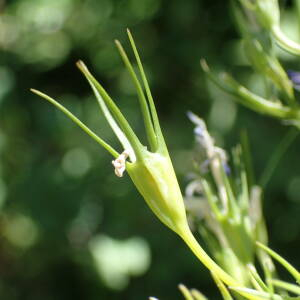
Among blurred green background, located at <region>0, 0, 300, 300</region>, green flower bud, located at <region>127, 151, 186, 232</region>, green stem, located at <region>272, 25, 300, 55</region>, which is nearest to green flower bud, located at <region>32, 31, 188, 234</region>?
green flower bud, located at <region>127, 151, 186, 232</region>

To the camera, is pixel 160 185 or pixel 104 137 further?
pixel 104 137

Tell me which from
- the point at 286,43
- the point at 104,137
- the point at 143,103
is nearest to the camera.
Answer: the point at 143,103

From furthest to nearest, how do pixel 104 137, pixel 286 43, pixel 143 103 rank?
1. pixel 104 137
2. pixel 286 43
3. pixel 143 103

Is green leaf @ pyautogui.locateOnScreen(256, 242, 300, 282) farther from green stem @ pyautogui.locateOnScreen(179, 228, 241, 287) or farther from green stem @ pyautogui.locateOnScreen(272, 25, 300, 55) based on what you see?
green stem @ pyautogui.locateOnScreen(272, 25, 300, 55)

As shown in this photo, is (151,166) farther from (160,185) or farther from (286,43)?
(286,43)

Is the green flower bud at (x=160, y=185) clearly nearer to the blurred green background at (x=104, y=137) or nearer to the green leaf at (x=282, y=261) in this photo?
the green leaf at (x=282, y=261)

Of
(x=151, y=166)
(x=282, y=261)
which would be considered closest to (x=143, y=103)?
(x=151, y=166)

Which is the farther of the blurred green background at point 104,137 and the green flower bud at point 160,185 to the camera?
the blurred green background at point 104,137

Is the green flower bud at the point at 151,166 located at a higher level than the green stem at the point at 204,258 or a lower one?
higher

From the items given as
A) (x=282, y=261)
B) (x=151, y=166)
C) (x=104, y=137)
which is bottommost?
(x=104, y=137)

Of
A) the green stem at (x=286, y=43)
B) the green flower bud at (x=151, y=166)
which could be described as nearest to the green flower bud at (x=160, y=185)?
the green flower bud at (x=151, y=166)
